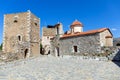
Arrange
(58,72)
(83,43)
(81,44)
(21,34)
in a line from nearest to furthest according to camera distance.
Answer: (58,72) → (83,43) → (81,44) → (21,34)

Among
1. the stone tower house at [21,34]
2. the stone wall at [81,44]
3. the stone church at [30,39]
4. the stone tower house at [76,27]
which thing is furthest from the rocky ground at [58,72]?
the stone tower house at [76,27]

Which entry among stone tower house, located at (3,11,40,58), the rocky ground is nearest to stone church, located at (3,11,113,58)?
stone tower house, located at (3,11,40,58)

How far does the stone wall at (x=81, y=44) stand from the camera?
69.5 ft

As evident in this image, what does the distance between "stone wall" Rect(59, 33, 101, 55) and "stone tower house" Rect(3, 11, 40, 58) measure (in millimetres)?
4825

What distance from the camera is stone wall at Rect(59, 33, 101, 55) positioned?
21.2 metres

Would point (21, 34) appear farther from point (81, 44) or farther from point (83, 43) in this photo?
point (83, 43)

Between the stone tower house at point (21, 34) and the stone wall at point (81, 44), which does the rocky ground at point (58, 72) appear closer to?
the stone wall at point (81, 44)

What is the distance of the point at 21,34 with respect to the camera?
25234mm

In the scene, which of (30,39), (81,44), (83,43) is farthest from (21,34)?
(83,43)

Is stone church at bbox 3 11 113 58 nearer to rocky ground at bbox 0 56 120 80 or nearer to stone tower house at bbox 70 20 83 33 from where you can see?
stone tower house at bbox 70 20 83 33

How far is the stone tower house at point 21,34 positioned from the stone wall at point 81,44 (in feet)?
15.8

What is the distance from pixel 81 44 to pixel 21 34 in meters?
9.51

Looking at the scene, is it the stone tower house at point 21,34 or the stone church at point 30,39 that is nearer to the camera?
the stone church at point 30,39

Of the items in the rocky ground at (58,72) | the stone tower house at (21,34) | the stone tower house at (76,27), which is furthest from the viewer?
the stone tower house at (76,27)
